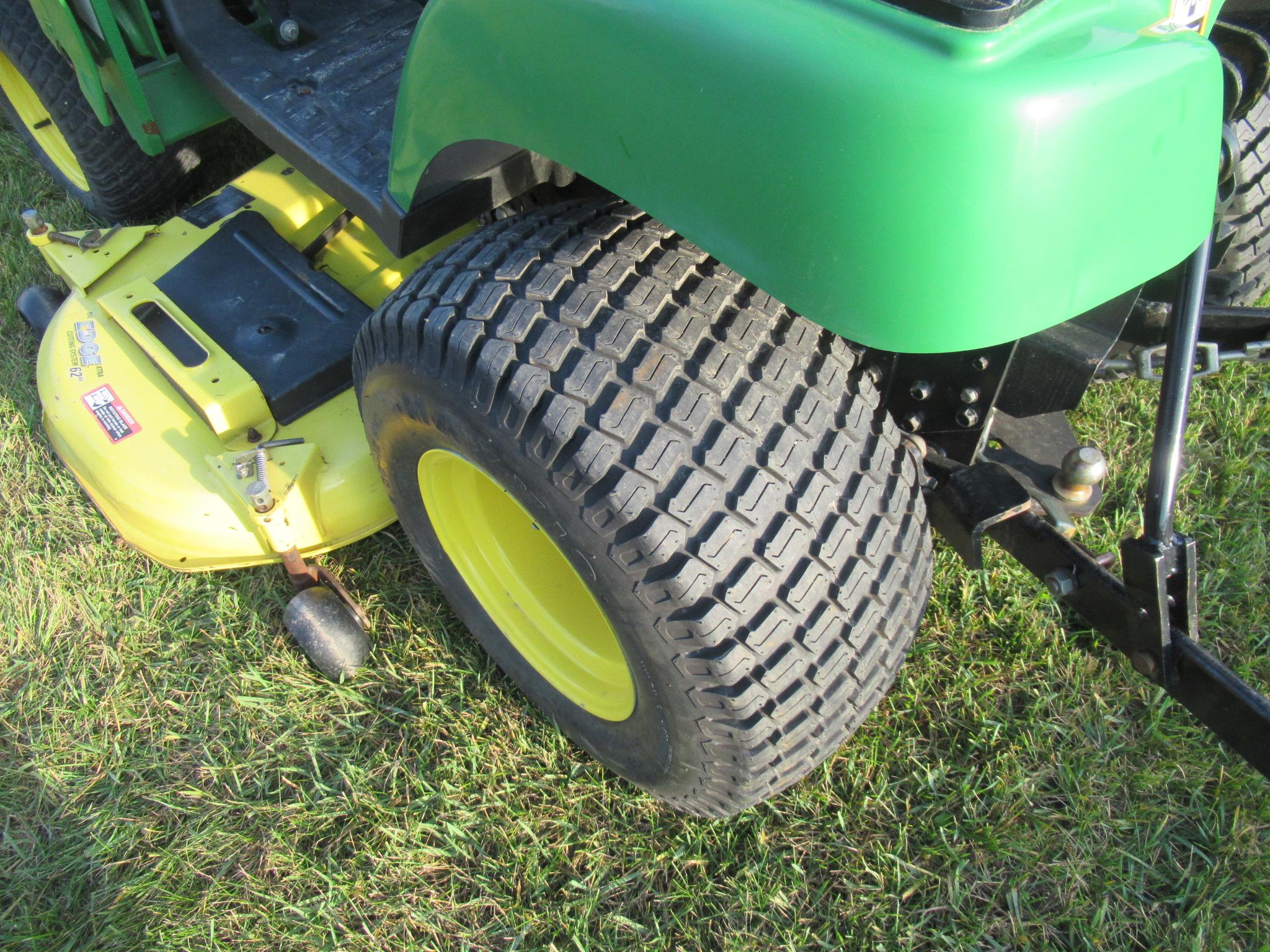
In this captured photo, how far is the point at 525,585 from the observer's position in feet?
5.74

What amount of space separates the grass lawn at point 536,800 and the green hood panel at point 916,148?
3.48 ft

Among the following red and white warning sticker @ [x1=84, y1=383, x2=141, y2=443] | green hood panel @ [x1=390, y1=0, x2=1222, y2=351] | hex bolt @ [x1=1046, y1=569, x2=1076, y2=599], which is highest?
green hood panel @ [x1=390, y1=0, x2=1222, y2=351]

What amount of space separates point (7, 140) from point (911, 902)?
3.44m

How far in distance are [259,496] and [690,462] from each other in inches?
37.8

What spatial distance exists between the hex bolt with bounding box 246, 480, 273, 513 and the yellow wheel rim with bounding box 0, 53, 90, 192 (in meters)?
1.65

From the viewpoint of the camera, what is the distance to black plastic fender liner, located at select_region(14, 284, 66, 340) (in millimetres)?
2295

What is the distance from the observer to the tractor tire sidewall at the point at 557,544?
118 cm

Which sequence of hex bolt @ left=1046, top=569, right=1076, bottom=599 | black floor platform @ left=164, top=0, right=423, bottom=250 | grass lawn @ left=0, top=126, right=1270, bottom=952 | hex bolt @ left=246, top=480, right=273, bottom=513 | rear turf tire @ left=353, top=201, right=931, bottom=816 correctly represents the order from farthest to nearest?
black floor platform @ left=164, top=0, right=423, bottom=250 < hex bolt @ left=246, top=480, right=273, bottom=513 < grass lawn @ left=0, top=126, right=1270, bottom=952 < hex bolt @ left=1046, top=569, right=1076, bottom=599 < rear turf tire @ left=353, top=201, right=931, bottom=816

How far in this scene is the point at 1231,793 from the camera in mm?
1632

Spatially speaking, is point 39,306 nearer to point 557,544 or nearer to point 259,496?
point 259,496

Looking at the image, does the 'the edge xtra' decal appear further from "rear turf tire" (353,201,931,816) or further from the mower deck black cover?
"rear turf tire" (353,201,931,816)

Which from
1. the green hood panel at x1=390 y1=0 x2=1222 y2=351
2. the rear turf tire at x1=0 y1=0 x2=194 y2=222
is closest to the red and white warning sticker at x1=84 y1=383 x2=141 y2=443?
the rear turf tire at x1=0 y1=0 x2=194 y2=222

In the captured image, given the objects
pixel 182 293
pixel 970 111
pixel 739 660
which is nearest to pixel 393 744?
pixel 739 660

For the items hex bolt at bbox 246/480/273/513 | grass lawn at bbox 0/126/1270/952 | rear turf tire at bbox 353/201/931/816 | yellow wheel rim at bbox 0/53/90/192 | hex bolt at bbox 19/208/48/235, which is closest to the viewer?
rear turf tire at bbox 353/201/931/816
